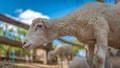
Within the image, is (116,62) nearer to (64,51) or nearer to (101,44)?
(101,44)

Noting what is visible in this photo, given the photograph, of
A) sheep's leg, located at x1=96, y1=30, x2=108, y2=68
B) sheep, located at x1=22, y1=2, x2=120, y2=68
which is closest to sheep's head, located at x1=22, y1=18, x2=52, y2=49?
Result: sheep, located at x1=22, y1=2, x2=120, y2=68

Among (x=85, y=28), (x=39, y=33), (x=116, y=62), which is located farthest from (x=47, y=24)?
(x=116, y=62)

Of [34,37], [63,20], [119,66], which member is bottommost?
[119,66]

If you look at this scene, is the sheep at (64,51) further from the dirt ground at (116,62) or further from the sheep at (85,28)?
the sheep at (85,28)

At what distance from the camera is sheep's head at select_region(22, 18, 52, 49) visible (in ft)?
9.20

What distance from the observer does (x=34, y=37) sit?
2812 mm

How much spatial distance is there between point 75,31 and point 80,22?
0.11 metres

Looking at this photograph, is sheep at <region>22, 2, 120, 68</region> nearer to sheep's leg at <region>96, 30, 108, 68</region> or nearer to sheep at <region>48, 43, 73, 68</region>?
sheep's leg at <region>96, 30, 108, 68</region>

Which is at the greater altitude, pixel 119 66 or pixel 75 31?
pixel 75 31

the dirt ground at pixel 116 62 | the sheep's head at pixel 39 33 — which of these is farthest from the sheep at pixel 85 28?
the dirt ground at pixel 116 62

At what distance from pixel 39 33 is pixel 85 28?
1.55 feet

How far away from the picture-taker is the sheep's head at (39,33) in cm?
280

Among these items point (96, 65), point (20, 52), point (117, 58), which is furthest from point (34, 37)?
point (20, 52)

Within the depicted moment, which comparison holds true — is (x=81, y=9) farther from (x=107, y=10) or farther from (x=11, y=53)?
(x=11, y=53)
